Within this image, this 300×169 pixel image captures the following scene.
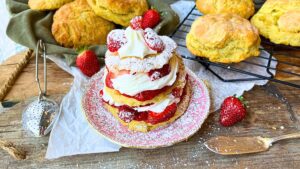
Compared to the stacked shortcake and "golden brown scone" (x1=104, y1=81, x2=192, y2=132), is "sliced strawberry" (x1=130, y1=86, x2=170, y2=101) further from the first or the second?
"golden brown scone" (x1=104, y1=81, x2=192, y2=132)

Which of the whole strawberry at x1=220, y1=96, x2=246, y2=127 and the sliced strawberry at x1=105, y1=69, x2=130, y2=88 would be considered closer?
the sliced strawberry at x1=105, y1=69, x2=130, y2=88

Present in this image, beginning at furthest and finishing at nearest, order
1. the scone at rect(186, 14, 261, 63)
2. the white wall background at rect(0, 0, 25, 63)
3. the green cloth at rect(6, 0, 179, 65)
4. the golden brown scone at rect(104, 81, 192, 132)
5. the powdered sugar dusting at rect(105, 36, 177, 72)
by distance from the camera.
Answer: the white wall background at rect(0, 0, 25, 63) → the green cloth at rect(6, 0, 179, 65) → the scone at rect(186, 14, 261, 63) → the golden brown scone at rect(104, 81, 192, 132) → the powdered sugar dusting at rect(105, 36, 177, 72)

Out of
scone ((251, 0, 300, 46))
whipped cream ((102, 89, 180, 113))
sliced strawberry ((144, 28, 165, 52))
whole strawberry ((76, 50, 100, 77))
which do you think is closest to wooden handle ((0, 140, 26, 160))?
whipped cream ((102, 89, 180, 113))

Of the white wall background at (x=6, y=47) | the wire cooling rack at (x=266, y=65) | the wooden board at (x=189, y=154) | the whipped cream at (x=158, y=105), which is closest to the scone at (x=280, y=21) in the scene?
the wire cooling rack at (x=266, y=65)

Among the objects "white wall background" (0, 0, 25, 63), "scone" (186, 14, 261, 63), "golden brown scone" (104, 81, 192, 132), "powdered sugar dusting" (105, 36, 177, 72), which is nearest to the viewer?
"powdered sugar dusting" (105, 36, 177, 72)

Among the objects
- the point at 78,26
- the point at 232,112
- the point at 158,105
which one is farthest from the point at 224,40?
the point at 78,26

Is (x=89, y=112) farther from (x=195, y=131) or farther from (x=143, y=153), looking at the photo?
(x=195, y=131)
